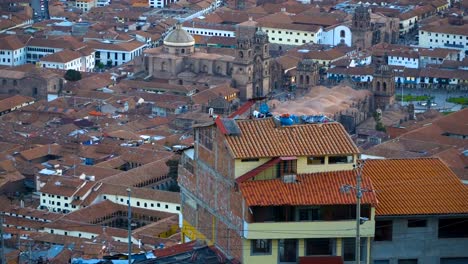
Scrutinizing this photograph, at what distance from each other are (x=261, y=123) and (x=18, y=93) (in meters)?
38.2

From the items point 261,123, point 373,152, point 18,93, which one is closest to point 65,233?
point 373,152

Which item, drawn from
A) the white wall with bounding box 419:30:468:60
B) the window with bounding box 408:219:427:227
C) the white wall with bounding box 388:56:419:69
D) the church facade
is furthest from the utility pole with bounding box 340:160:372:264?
the white wall with bounding box 419:30:468:60

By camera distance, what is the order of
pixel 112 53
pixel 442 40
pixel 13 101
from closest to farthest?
pixel 13 101 < pixel 112 53 < pixel 442 40

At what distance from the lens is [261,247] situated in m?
14.9

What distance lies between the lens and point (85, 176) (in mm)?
37844

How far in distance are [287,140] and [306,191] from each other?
69 centimetres

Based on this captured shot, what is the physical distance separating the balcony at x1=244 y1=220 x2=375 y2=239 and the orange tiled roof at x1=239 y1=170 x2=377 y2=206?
249 mm

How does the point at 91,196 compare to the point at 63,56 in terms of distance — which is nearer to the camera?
the point at 91,196

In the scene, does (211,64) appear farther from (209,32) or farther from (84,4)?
(84,4)

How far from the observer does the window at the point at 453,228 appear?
1527 centimetres

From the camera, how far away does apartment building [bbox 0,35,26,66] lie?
5850 cm

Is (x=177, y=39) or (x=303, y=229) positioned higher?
(x=303, y=229)

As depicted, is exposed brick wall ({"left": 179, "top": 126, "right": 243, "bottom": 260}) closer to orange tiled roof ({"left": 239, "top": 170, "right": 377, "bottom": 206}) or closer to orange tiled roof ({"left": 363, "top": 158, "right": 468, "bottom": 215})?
orange tiled roof ({"left": 239, "top": 170, "right": 377, "bottom": 206})

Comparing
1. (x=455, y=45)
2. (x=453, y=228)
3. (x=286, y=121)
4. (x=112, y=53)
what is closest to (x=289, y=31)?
(x=455, y=45)
